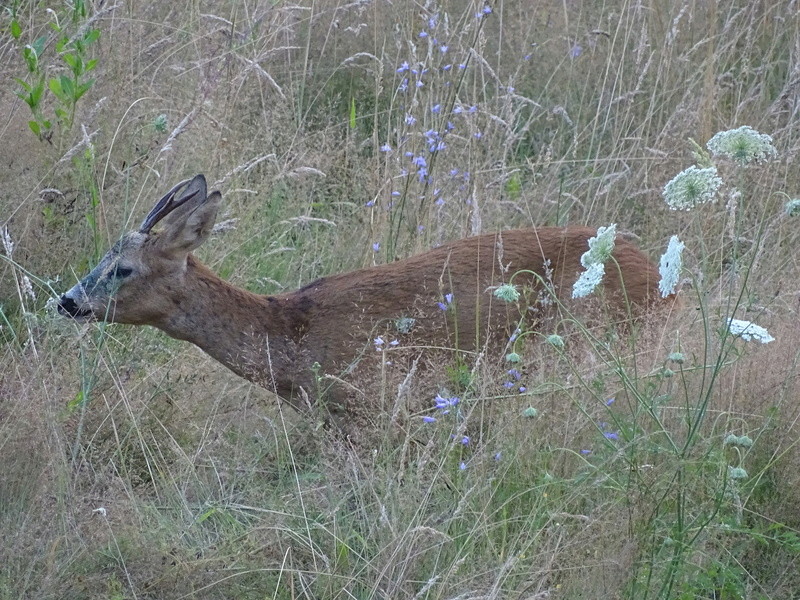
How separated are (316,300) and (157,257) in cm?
66

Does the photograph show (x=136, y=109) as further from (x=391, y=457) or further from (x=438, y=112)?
(x=391, y=457)

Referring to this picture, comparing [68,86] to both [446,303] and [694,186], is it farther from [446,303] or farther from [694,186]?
[694,186]

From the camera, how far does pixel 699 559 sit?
11.3 ft

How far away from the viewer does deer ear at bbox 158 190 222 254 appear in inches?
203

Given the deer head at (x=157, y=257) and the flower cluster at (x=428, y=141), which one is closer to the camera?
the deer head at (x=157, y=257)

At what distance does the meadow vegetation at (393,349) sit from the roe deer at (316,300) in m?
0.16

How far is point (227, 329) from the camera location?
5.20 metres

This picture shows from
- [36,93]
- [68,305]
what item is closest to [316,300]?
[68,305]

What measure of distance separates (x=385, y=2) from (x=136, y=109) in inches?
84.2

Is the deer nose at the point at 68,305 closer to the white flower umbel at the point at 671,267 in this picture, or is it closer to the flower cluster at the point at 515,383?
the flower cluster at the point at 515,383

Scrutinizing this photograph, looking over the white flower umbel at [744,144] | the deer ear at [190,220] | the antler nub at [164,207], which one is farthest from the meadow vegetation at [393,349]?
the antler nub at [164,207]

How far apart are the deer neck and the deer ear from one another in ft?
0.40

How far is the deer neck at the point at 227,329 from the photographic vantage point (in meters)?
5.17

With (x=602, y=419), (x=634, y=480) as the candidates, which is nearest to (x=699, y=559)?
(x=634, y=480)
